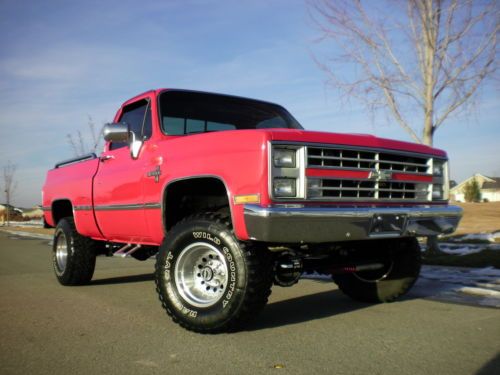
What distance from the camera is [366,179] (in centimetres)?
399

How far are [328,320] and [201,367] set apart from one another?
5.24 feet

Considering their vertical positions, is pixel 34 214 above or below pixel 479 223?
below

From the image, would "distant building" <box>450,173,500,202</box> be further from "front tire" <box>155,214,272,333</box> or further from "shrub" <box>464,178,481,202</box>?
"front tire" <box>155,214,272,333</box>

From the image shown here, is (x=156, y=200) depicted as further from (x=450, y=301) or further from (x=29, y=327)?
(x=450, y=301)

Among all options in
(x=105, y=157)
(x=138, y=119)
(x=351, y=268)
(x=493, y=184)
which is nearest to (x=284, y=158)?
(x=351, y=268)

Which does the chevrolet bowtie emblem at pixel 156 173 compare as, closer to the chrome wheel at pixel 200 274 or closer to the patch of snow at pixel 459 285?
the chrome wheel at pixel 200 274

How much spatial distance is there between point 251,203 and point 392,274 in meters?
2.21

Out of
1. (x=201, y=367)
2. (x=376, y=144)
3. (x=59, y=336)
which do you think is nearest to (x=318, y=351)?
(x=201, y=367)

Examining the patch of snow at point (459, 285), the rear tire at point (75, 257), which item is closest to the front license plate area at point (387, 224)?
the patch of snow at point (459, 285)

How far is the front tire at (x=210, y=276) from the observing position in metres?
3.64

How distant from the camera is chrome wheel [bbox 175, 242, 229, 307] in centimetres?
398

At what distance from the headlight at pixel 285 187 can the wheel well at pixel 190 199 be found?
0.84m

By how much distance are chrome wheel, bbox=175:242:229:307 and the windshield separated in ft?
4.57

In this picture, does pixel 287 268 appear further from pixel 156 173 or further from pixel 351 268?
pixel 156 173
